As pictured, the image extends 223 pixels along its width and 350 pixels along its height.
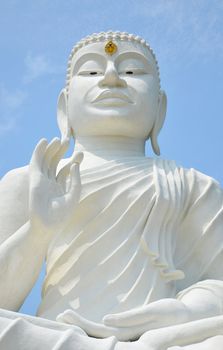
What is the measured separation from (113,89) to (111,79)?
0.07 metres

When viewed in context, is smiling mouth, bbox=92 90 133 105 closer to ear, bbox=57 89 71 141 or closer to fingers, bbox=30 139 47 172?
ear, bbox=57 89 71 141

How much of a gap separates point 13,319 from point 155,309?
0.84 metres

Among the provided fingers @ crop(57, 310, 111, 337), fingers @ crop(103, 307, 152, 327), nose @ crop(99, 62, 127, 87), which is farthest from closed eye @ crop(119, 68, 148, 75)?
fingers @ crop(57, 310, 111, 337)

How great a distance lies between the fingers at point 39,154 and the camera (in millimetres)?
5148

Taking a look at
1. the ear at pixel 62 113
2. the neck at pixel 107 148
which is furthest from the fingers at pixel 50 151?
the ear at pixel 62 113

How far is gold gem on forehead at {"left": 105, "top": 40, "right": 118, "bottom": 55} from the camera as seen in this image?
5988 millimetres

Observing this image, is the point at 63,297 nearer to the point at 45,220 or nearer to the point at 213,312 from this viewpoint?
the point at 45,220

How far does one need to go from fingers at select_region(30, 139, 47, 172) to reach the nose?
2.87 ft

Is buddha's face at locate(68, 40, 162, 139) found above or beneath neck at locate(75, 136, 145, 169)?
above

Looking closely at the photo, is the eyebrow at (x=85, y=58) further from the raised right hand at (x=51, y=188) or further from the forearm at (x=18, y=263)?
the forearm at (x=18, y=263)

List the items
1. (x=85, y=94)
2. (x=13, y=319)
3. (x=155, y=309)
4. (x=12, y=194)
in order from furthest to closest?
(x=85, y=94) → (x=12, y=194) → (x=155, y=309) → (x=13, y=319)

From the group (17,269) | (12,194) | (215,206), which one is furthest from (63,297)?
(215,206)

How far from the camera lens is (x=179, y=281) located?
5.39 metres

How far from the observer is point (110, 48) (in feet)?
19.7
